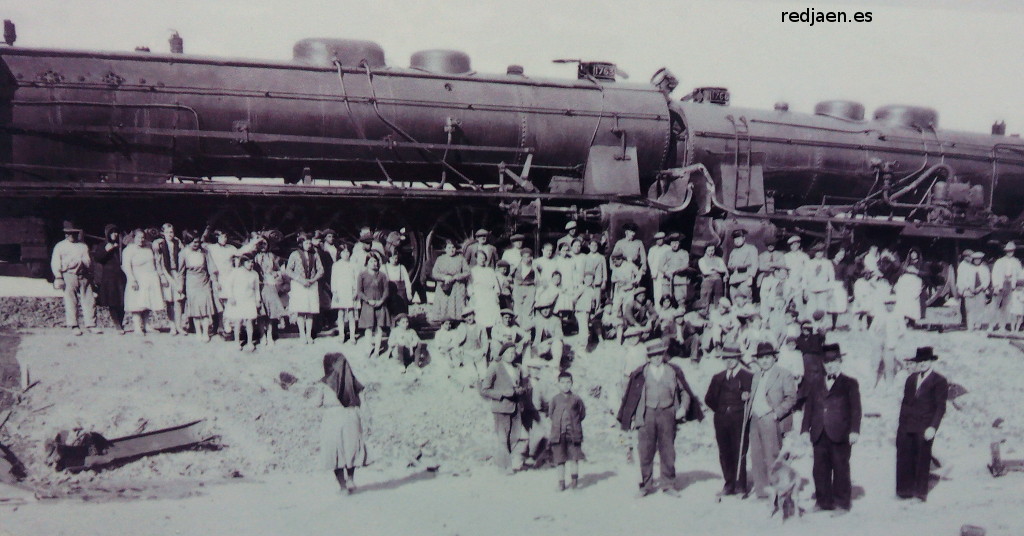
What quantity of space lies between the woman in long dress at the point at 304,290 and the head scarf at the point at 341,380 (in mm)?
1412

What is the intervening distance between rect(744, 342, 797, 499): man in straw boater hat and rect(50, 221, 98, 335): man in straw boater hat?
19.0 feet

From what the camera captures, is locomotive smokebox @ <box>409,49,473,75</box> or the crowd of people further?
locomotive smokebox @ <box>409,49,473,75</box>

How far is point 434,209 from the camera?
26.2 feet

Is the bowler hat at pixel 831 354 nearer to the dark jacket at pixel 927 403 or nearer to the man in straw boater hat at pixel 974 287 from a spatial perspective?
the dark jacket at pixel 927 403

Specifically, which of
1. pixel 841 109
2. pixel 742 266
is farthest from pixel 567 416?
pixel 841 109

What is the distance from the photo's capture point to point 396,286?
7316mm

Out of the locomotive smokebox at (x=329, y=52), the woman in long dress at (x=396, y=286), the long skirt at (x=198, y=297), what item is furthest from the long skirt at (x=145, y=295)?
the locomotive smokebox at (x=329, y=52)

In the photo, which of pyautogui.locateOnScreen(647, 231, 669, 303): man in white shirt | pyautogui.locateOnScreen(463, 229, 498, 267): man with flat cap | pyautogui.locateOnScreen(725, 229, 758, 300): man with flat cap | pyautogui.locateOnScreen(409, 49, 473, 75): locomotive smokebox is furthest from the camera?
pyautogui.locateOnScreen(409, 49, 473, 75): locomotive smokebox

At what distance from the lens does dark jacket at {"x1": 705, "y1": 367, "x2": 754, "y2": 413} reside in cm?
560

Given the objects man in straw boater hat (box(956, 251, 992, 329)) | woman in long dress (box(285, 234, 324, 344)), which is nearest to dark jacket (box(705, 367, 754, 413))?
woman in long dress (box(285, 234, 324, 344))

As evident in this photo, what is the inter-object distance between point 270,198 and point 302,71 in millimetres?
1486

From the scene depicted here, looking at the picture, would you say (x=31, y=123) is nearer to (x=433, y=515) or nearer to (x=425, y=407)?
(x=425, y=407)

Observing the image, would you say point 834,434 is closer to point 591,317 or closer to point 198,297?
point 591,317

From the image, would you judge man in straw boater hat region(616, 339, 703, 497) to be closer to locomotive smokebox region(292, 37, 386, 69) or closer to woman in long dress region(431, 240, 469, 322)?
woman in long dress region(431, 240, 469, 322)
